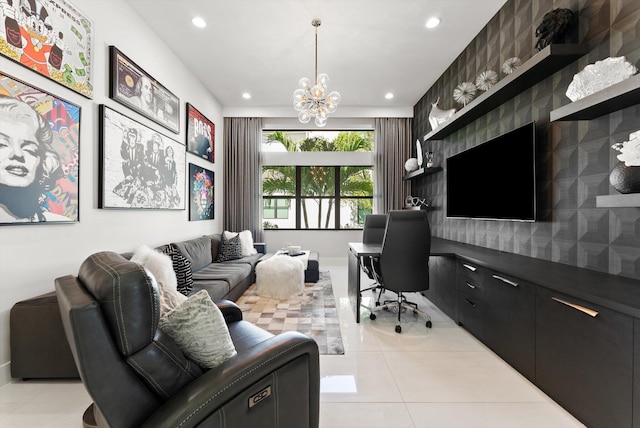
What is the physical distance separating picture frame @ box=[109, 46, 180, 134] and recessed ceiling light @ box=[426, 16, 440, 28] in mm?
3082

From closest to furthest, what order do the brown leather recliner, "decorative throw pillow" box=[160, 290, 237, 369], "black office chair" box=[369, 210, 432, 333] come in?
the brown leather recliner < "decorative throw pillow" box=[160, 290, 237, 369] < "black office chair" box=[369, 210, 432, 333]

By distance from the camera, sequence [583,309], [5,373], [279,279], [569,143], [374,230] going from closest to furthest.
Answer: [583,309] < [5,373] < [569,143] < [279,279] < [374,230]

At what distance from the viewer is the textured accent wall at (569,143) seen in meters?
1.74

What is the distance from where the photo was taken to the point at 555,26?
2.07 meters

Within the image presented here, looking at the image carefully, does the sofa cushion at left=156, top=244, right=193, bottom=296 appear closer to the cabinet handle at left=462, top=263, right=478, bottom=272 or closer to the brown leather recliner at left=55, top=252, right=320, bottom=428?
the brown leather recliner at left=55, top=252, right=320, bottom=428

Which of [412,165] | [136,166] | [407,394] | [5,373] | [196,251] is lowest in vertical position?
[407,394]

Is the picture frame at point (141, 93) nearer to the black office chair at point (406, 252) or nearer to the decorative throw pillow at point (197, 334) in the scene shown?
the decorative throw pillow at point (197, 334)

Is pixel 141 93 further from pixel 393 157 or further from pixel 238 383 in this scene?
pixel 393 157

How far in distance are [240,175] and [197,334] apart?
16.2 ft

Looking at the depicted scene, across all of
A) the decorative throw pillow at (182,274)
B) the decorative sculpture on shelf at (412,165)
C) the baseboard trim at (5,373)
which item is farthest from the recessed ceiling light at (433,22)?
the baseboard trim at (5,373)

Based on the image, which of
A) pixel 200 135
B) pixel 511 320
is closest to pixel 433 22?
pixel 511 320

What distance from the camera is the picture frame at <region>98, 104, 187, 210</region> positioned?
248cm

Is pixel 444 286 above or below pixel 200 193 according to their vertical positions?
below

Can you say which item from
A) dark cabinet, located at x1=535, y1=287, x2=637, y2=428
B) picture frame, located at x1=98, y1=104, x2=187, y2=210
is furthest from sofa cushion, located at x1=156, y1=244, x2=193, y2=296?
dark cabinet, located at x1=535, y1=287, x2=637, y2=428
